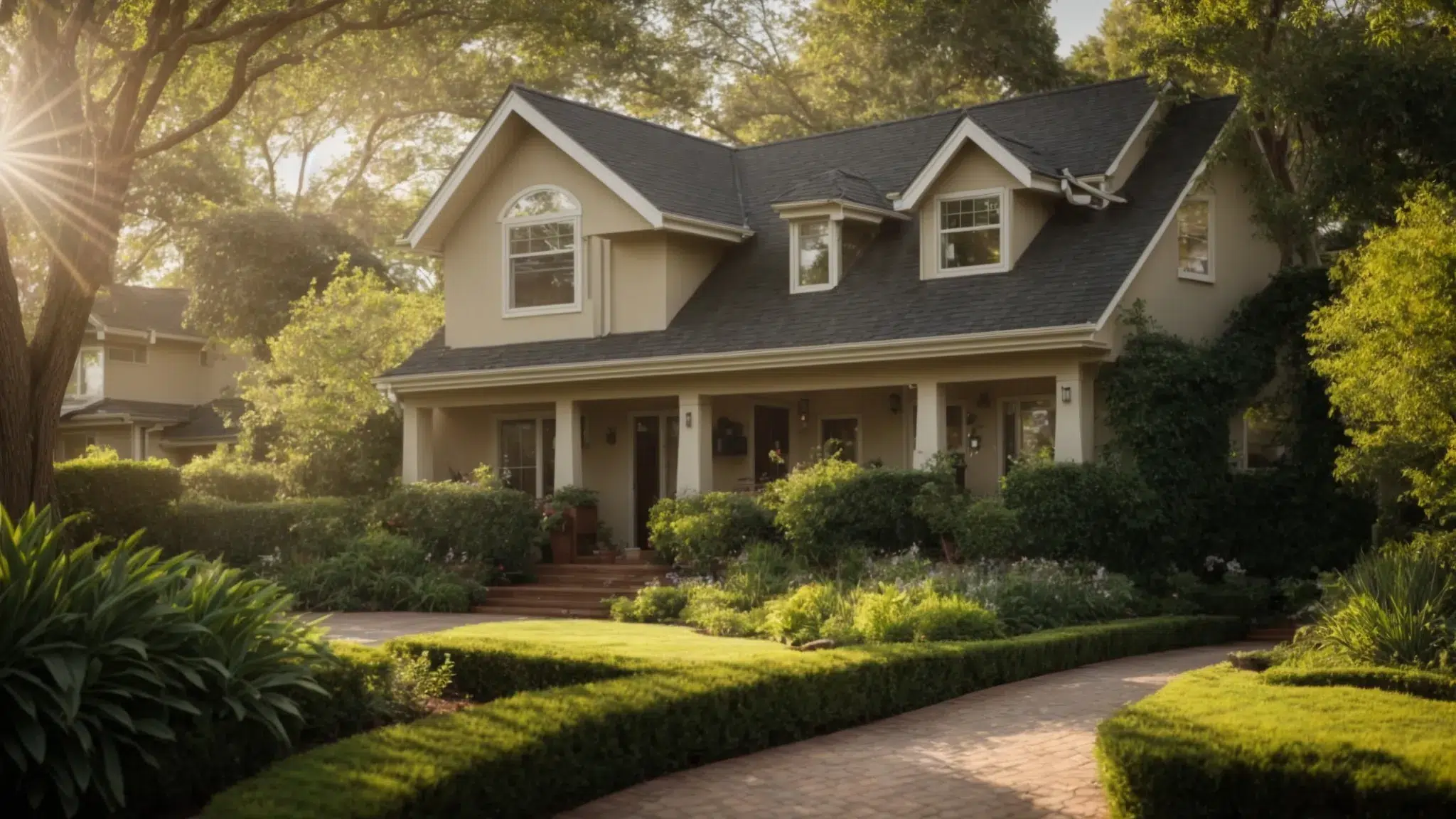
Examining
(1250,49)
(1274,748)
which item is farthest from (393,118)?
(1274,748)

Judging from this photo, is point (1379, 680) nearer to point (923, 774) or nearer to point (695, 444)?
point (923, 774)

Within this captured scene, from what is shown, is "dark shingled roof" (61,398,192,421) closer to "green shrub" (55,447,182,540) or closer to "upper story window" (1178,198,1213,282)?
"green shrub" (55,447,182,540)

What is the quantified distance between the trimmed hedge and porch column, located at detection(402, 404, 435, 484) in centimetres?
1869

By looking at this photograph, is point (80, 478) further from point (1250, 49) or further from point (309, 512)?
point (1250, 49)

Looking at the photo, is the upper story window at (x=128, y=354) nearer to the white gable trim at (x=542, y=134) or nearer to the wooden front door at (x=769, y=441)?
the white gable trim at (x=542, y=134)

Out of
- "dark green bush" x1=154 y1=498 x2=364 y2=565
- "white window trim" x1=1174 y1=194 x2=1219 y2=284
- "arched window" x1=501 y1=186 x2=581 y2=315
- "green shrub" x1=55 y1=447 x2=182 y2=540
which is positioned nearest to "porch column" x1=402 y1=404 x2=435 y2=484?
"dark green bush" x1=154 y1=498 x2=364 y2=565

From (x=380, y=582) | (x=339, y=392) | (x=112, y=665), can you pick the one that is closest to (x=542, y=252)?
(x=339, y=392)

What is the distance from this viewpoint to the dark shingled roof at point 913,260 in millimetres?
20906

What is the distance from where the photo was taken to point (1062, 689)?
512 inches

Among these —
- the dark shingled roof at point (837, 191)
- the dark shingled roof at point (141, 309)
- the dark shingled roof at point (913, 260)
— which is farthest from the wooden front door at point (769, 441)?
the dark shingled roof at point (141, 309)

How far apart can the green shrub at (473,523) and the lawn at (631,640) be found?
162 inches

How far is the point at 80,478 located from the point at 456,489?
579 centimetres

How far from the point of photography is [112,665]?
8.79 m

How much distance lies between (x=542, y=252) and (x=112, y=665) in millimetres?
17199
